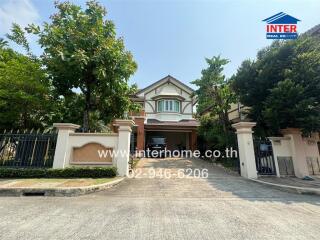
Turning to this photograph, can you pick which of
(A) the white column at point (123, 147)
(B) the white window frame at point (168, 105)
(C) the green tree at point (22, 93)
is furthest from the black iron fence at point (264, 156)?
(B) the white window frame at point (168, 105)

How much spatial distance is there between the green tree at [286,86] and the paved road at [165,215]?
410cm

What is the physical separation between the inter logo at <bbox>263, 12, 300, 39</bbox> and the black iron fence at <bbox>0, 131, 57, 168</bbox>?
46.6 feet

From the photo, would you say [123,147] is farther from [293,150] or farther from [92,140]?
[293,150]

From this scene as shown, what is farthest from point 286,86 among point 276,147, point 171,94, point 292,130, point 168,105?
point 171,94

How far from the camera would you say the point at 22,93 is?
362 inches

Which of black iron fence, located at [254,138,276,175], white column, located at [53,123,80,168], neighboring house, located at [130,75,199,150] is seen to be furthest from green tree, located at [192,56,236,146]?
white column, located at [53,123,80,168]

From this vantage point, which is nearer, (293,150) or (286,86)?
(286,86)

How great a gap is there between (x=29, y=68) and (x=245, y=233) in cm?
1202

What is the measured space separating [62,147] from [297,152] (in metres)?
11.7

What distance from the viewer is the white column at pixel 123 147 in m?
8.52

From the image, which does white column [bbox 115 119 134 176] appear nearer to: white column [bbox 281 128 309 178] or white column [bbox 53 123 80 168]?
white column [bbox 53 123 80 168]

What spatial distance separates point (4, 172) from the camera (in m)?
7.77

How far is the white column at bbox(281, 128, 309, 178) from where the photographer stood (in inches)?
368

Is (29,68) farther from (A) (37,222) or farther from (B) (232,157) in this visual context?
(B) (232,157)
